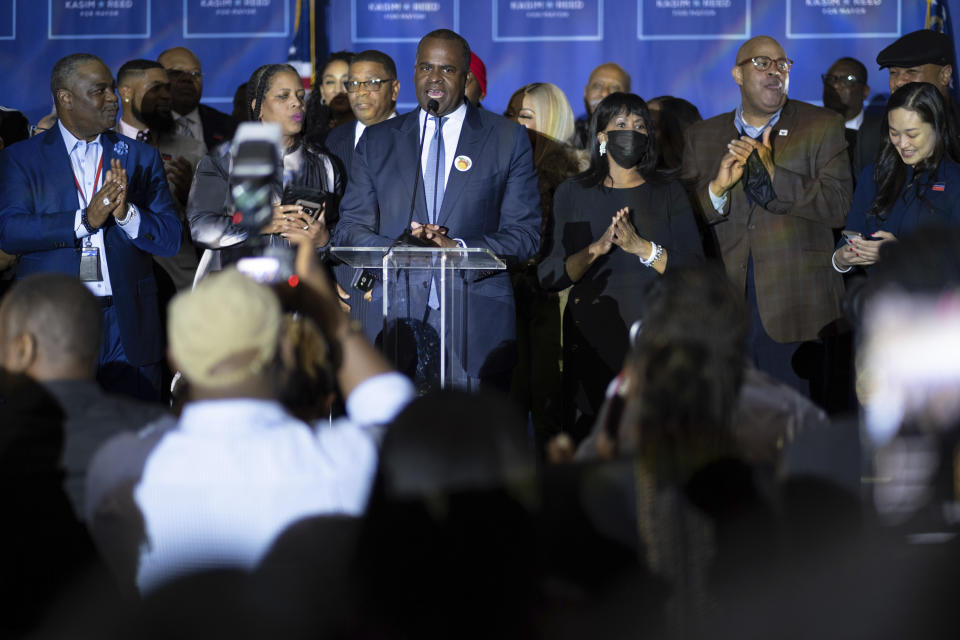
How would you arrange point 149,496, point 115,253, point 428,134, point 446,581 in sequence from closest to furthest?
point 446,581
point 149,496
point 428,134
point 115,253

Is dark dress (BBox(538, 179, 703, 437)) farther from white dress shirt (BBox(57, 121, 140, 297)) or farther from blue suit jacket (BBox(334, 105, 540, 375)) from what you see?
white dress shirt (BBox(57, 121, 140, 297))

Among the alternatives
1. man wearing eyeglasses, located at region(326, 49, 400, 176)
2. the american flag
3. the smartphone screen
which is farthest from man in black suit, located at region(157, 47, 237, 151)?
the smartphone screen

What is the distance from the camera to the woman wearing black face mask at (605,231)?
4.66 m

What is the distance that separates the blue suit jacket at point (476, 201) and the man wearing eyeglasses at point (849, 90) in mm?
2950

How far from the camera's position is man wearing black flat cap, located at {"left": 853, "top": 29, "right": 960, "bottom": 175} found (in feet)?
17.4

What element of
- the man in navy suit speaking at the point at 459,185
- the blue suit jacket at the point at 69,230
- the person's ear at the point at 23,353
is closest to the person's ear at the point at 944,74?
the man in navy suit speaking at the point at 459,185

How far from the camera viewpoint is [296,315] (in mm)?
2572

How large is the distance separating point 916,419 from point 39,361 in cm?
196

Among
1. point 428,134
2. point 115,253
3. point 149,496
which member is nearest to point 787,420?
point 149,496

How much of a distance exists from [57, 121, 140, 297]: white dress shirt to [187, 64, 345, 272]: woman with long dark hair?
0.26m

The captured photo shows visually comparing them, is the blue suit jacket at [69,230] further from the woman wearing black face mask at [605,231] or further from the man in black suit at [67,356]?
the man in black suit at [67,356]

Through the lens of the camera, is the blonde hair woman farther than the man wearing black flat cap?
Yes

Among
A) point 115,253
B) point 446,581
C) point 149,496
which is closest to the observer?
point 446,581

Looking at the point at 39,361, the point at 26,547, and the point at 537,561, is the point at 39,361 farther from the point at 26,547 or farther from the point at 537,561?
the point at 537,561
